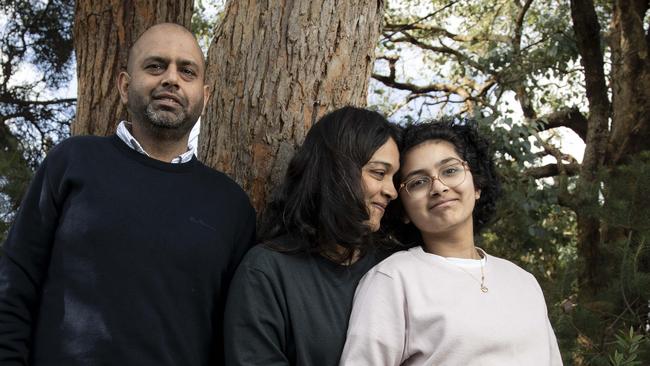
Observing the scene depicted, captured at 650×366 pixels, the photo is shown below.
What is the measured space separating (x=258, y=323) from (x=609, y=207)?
3.18 meters

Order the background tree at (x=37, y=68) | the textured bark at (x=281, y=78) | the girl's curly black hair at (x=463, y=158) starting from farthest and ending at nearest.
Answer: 1. the background tree at (x=37, y=68)
2. the textured bark at (x=281, y=78)
3. the girl's curly black hair at (x=463, y=158)

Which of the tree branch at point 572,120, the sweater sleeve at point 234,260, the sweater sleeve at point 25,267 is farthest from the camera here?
the tree branch at point 572,120

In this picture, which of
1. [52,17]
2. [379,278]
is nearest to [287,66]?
[379,278]

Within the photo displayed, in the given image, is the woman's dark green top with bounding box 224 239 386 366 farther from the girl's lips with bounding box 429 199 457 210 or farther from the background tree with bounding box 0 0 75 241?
the background tree with bounding box 0 0 75 241

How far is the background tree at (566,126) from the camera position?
4254 millimetres

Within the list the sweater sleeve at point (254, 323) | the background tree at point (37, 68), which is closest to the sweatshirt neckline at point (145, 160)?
the sweater sleeve at point (254, 323)

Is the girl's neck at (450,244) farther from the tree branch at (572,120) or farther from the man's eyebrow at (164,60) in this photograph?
the tree branch at (572,120)

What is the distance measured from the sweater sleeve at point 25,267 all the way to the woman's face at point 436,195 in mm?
1152

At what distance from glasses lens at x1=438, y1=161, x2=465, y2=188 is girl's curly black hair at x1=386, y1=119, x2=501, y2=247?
0.10 metres

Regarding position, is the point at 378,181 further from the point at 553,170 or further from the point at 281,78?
the point at 553,170

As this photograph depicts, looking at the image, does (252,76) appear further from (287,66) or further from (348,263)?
(348,263)

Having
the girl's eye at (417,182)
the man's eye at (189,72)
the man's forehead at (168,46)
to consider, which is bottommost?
the girl's eye at (417,182)

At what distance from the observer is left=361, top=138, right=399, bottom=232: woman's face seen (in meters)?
2.35

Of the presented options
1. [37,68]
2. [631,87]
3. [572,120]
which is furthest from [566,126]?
[37,68]
